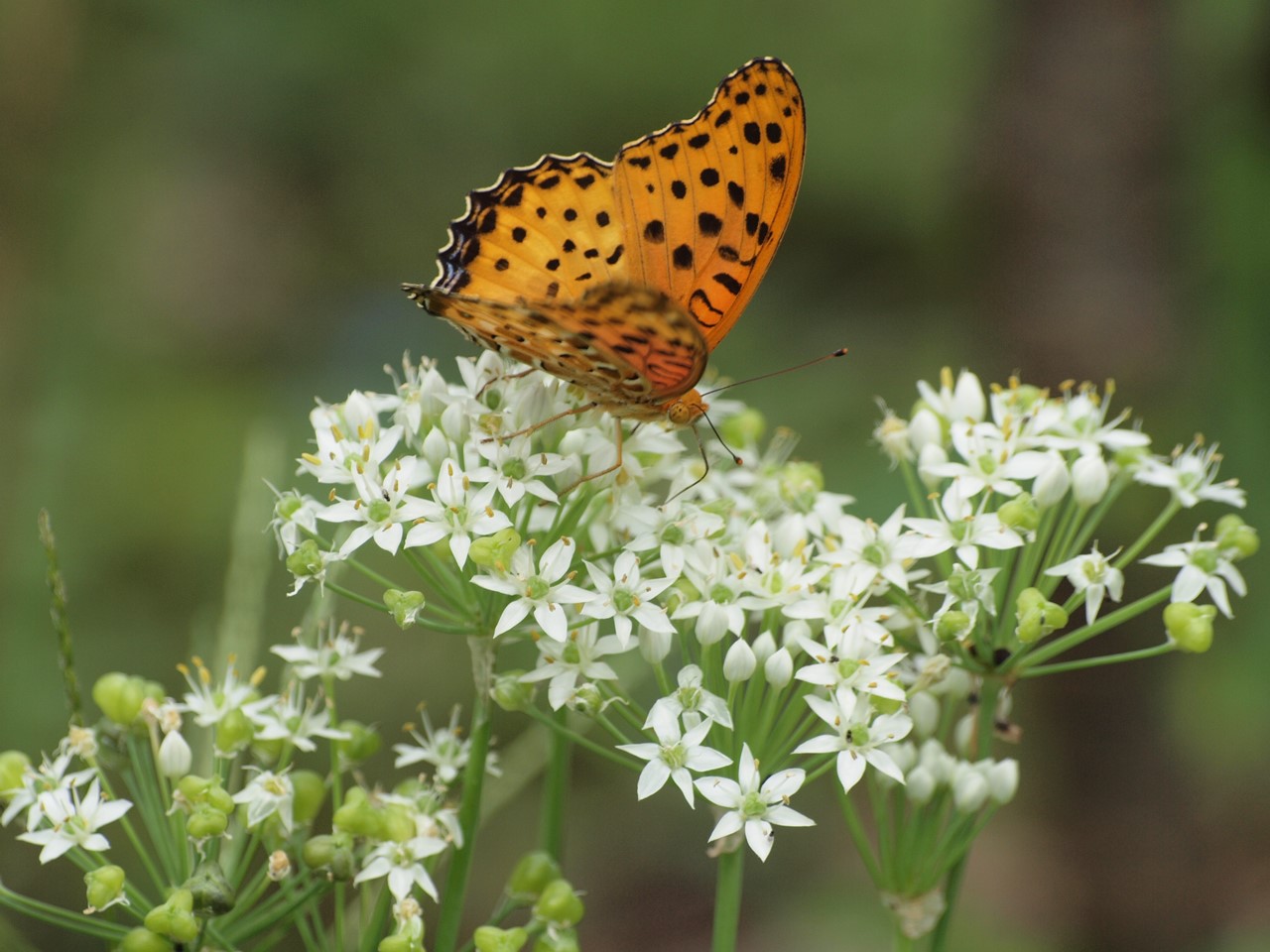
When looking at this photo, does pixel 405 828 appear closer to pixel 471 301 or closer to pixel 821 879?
pixel 471 301

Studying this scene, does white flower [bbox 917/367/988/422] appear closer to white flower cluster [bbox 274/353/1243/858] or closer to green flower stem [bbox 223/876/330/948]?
white flower cluster [bbox 274/353/1243/858]

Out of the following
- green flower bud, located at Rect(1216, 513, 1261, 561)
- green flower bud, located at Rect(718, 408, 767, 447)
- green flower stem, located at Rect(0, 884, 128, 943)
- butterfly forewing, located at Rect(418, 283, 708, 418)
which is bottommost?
green flower stem, located at Rect(0, 884, 128, 943)

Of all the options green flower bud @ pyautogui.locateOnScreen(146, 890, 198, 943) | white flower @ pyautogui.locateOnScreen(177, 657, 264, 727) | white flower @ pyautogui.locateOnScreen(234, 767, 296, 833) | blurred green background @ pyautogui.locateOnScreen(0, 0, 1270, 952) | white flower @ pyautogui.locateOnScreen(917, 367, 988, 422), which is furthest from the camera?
blurred green background @ pyautogui.locateOnScreen(0, 0, 1270, 952)

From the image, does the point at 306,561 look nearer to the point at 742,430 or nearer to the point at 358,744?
the point at 358,744

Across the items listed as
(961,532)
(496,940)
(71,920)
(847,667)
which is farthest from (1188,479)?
(71,920)

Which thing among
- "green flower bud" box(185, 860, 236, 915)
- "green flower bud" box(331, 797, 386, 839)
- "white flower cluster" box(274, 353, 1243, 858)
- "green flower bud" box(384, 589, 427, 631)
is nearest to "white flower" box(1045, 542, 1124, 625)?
"white flower cluster" box(274, 353, 1243, 858)

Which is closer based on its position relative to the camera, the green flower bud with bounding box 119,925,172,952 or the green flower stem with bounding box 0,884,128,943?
the green flower bud with bounding box 119,925,172,952

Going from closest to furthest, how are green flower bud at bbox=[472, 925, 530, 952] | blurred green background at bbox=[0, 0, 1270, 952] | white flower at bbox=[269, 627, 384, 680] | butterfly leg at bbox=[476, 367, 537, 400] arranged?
green flower bud at bbox=[472, 925, 530, 952]
white flower at bbox=[269, 627, 384, 680]
butterfly leg at bbox=[476, 367, 537, 400]
blurred green background at bbox=[0, 0, 1270, 952]

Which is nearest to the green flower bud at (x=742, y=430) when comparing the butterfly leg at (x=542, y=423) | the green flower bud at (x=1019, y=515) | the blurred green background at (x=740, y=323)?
the butterfly leg at (x=542, y=423)
